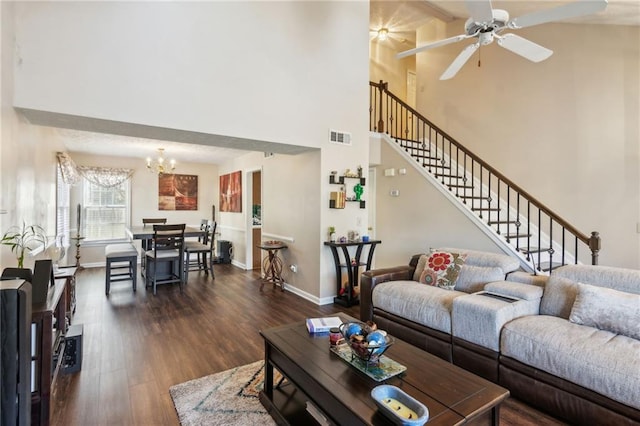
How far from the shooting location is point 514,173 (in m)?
5.13

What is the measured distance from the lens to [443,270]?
3.36 m

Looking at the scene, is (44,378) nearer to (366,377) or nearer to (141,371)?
(141,371)

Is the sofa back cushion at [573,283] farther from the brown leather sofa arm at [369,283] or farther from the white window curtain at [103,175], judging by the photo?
the white window curtain at [103,175]

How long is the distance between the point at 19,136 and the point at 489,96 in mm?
6321

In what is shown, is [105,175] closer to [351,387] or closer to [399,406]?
[351,387]

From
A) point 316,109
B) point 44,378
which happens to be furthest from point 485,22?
point 44,378

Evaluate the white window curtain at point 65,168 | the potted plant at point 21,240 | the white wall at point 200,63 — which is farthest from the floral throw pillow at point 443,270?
the white window curtain at point 65,168

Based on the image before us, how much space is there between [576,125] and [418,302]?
3784mm

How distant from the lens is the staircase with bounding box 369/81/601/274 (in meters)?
3.95

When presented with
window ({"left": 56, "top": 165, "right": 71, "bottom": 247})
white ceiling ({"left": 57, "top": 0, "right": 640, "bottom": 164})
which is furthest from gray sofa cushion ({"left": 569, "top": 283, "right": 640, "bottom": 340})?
window ({"left": 56, "top": 165, "right": 71, "bottom": 247})

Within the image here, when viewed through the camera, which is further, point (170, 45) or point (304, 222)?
point (304, 222)

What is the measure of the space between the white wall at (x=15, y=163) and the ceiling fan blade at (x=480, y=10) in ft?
11.6

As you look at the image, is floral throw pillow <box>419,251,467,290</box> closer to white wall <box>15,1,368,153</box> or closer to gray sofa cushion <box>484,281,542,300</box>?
gray sofa cushion <box>484,281,542,300</box>

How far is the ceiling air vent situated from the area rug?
308 cm
